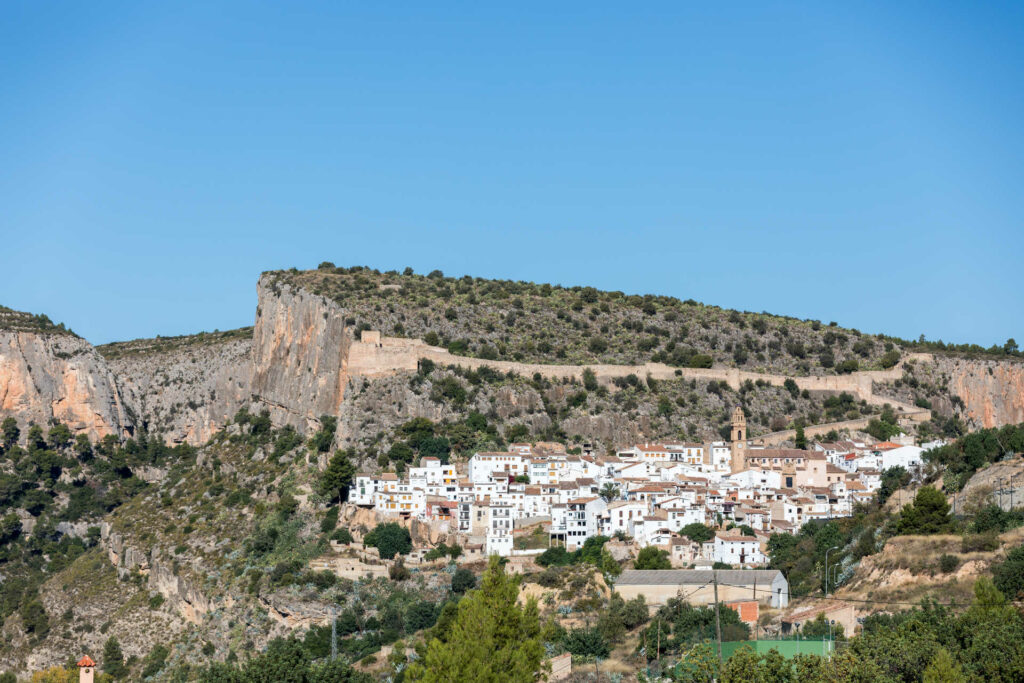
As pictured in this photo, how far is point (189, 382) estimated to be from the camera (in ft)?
322

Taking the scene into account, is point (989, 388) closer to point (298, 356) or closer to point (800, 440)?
point (800, 440)

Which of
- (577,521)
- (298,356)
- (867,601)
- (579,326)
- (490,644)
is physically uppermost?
(579,326)

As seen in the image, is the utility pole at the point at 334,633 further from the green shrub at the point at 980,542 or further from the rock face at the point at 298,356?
the green shrub at the point at 980,542

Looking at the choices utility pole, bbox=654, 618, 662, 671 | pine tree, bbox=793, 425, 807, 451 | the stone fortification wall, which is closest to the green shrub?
utility pole, bbox=654, 618, 662, 671

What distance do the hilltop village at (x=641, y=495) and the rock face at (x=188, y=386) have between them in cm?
2371

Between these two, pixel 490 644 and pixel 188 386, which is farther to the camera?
pixel 188 386

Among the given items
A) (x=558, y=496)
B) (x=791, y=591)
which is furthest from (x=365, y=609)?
(x=791, y=591)

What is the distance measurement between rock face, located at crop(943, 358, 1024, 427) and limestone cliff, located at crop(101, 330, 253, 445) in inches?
1700

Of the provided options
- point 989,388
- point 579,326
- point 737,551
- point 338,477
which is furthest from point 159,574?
point 989,388

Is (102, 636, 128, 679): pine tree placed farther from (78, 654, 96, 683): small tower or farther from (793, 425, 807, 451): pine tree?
(793, 425, 807, 451): pine tree

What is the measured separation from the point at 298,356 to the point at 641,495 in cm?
2610

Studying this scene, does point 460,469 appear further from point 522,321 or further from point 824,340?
point 824,340

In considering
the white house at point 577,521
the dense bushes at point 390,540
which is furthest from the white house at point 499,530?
the dense bushes at point 390,540

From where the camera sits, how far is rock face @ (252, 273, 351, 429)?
266 feet
